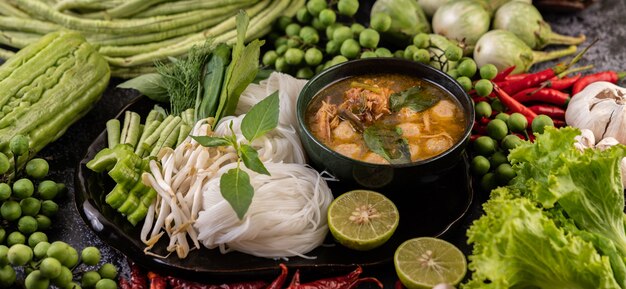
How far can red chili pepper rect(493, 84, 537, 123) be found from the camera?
374 cm

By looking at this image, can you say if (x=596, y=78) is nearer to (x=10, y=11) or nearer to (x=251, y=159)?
(x=251, y=159)

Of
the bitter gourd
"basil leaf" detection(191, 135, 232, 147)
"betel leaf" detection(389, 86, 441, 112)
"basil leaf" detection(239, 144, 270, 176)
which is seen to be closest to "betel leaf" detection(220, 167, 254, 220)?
"basil leaf" detection(239, 144, 270, 176)

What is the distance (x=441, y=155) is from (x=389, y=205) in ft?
1.05

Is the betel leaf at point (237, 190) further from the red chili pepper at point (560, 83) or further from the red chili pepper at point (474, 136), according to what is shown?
the red chili pepper at point (560, 83)

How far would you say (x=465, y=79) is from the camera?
3.74 metres

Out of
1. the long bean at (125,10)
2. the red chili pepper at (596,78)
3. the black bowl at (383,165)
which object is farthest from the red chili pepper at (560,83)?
the long bean at (125,10)

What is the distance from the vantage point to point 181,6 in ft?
14.1

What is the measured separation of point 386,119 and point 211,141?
90cm

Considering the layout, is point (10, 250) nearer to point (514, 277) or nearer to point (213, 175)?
point (213, 175)

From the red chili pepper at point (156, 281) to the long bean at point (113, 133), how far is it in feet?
2.55

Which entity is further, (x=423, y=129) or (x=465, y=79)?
(x=465, y=79)

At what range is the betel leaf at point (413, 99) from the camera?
3.41 metres

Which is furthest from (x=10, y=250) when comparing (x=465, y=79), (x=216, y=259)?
(x=465, y=79)

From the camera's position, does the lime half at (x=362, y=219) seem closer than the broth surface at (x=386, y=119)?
Yes
